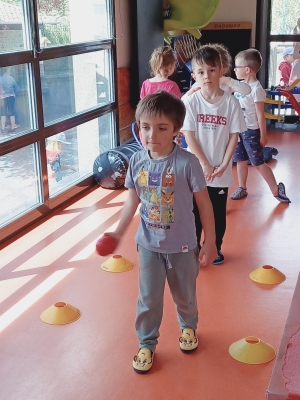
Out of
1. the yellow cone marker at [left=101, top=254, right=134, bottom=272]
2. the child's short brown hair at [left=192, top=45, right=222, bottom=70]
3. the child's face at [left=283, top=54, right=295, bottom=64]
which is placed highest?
the child's short brown hair at [left=192, top=45, right=222, bottom=70]

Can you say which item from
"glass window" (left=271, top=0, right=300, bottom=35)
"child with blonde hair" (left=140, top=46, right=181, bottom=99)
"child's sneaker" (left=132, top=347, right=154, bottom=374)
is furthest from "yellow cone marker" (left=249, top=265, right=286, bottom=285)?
"glass window" (left=271, top=0, right=300, bottom=35)

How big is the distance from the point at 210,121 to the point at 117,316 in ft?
3.93

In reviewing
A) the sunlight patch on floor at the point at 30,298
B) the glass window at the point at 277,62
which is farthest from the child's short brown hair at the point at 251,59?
the glass window at the point at 277,62

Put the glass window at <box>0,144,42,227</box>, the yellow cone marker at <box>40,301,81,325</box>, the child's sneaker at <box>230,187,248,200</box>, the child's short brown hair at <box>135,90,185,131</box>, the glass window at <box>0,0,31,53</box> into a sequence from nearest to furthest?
1. the child's short brown hair at <box>135,90,185,131</box>
2. the yellow cone marker at <box>40,301,81,325</box>
3. the glass window at <box>0,0,31,53</box>
4. the glass window at <box>0,144,42,227</box>
5. the child's sneaker at <box>230,187,248,200</box>

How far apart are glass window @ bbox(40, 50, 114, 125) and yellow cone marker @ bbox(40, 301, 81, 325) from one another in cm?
209

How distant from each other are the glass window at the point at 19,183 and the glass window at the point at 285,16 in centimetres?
472

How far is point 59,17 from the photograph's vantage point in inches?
190

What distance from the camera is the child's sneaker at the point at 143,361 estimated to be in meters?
2.44

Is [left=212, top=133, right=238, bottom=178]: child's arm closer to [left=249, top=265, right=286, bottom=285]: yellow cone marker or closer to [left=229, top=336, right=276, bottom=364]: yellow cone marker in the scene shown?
[left=249, top=265, right=286, bottom=285]: yellow cone marker

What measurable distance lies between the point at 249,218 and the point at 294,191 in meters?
0.88

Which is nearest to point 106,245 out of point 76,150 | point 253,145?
point 253,145

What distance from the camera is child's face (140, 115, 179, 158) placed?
2.14 meters

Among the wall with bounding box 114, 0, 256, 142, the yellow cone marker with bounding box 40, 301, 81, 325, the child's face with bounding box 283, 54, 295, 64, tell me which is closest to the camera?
the yellow cone marker with bounding box 40, 301, 81, 325

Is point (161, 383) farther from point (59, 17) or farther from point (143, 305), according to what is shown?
point (59, 17)
